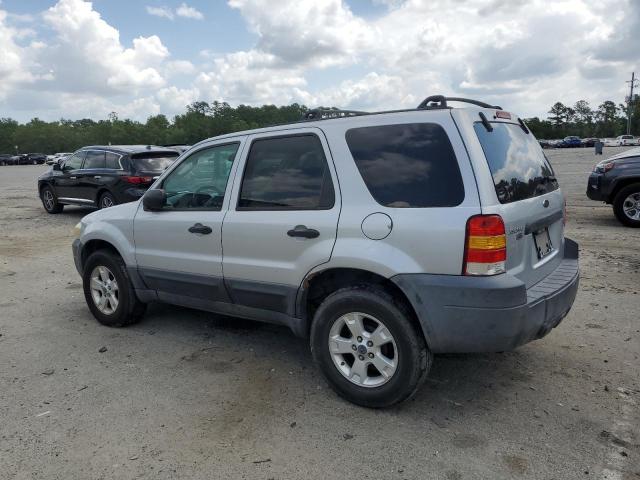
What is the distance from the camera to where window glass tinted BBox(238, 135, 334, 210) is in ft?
11.7

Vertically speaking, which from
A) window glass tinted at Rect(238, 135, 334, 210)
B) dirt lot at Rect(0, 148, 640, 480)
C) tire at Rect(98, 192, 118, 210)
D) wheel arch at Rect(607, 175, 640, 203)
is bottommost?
dirt lot at Rect(0, 148, 640, 480)

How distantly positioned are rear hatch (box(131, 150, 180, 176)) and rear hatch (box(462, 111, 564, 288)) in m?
9.01

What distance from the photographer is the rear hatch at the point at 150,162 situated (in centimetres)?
1135

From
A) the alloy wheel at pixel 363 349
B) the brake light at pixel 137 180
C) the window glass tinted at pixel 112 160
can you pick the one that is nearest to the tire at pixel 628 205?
the alloy wheel at pixel 363 349

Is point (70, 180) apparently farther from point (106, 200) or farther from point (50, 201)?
point (106, 200)

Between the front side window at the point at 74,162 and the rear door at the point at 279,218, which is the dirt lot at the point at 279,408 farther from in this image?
the front side window at the point at 74,162

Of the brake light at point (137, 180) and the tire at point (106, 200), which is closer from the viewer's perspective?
the brake light at point (137, 180)

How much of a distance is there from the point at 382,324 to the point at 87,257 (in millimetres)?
3382

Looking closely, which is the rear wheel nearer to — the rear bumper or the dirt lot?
the dirt lot

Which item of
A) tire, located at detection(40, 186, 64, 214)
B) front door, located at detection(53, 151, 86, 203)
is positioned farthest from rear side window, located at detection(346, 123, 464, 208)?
tire, located at detection(40, 186, 64, 214)

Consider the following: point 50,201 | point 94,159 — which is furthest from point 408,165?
point 50,201

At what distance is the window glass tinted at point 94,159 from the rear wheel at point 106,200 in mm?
664

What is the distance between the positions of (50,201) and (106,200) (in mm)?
2928

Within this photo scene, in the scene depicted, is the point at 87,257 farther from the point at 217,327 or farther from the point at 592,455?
the point at 592,455
